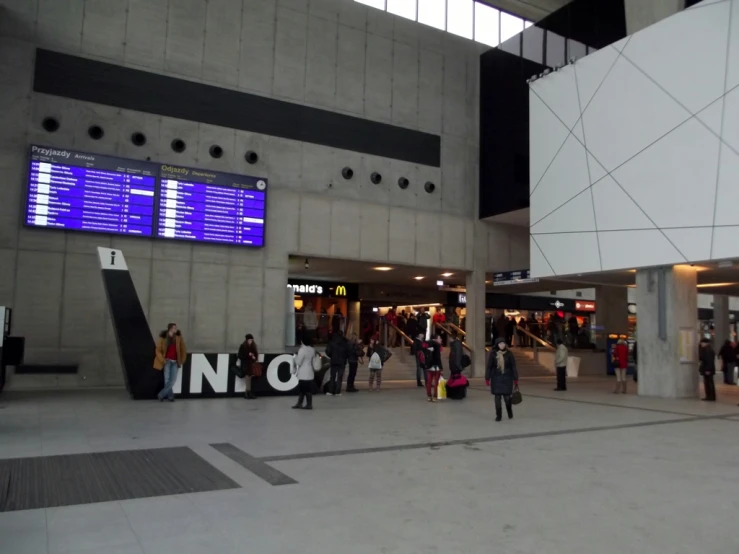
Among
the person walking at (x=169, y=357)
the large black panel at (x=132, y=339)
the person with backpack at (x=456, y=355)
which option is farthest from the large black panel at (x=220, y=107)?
the person with backpack at (x=456, y=355)

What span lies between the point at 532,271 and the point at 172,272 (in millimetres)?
10604

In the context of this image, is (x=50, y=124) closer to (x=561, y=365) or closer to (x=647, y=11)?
(x=561, y=365)

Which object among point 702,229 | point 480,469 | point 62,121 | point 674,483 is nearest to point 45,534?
point 480,469

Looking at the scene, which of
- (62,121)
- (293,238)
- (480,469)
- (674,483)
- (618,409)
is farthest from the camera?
(293,238)

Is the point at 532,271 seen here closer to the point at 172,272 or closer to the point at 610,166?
the point at 610,166

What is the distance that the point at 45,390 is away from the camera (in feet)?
45.0

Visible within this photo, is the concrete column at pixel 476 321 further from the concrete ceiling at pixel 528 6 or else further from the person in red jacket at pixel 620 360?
the concrete ceiling at pixel 528 6

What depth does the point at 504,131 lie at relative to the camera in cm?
2089

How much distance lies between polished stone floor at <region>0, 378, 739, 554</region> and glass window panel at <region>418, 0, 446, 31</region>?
1616 centimetres

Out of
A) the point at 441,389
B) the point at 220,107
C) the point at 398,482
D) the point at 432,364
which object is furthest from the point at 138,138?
the point at 398,482

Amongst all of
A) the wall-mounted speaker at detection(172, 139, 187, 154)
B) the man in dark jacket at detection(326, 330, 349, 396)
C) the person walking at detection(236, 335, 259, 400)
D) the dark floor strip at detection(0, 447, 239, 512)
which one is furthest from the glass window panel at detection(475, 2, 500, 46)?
the dark floor strip at detection(0, 447, 239, 512)

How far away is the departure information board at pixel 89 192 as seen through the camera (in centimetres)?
1405

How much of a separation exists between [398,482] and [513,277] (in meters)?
15.9

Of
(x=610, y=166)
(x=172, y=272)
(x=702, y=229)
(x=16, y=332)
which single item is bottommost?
(x=16, y=332)
